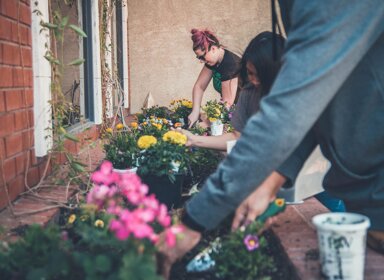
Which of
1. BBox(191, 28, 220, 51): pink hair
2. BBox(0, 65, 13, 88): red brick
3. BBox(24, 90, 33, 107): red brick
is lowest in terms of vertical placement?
BBox(24, 90, 33, 107): red brick

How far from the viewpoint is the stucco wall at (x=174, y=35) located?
28.7ft

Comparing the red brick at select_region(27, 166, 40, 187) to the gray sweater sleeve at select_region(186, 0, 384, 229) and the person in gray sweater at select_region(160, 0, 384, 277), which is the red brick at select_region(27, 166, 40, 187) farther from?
the gray sweater sleeve at select_region(186, 0, 384, 229)

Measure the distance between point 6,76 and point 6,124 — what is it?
0.79 ft

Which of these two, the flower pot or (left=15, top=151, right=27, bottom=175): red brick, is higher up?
(left=15, top=151, right=27, bottom=175): red brick

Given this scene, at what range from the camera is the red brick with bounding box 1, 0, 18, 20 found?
93.6 inches

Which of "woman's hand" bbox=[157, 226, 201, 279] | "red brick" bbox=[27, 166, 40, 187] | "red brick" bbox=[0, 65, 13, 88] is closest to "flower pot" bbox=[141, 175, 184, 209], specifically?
"red brick" bbox=[27, 166, 40, 187]

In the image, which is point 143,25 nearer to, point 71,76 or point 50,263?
point 71,76

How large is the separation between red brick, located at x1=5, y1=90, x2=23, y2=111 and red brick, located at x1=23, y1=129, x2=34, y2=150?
0.57ft

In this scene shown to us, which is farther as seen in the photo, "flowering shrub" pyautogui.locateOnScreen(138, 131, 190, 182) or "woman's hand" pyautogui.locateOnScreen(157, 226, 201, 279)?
→ "flowering shrub" pyautogui.locateOnScreen(138, 131, 190, 182)

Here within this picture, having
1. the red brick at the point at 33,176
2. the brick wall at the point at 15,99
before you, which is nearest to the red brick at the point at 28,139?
the brick wall at the point at 15,99

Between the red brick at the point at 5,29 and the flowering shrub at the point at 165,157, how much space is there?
0.89 m

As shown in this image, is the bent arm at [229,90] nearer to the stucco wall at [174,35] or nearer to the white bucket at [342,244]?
the white bucket at [342,244]

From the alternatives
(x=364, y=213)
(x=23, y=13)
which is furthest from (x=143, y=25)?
(x=364, y=213)

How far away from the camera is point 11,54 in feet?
8.14
